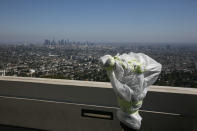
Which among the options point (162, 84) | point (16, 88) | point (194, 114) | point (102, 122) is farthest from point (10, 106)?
point (194, 114)

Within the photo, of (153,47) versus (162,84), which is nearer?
(162,84)

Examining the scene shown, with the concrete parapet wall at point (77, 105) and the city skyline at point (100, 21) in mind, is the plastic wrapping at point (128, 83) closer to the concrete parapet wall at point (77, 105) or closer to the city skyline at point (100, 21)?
the concrete parapet wall at point (77, 105)

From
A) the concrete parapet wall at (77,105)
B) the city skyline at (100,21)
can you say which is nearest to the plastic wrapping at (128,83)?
the concrete parapet wall at (77,105)

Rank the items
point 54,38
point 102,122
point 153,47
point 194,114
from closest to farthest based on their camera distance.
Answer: point 194,114 → point 102,122 → point 153,47 → point 54,38

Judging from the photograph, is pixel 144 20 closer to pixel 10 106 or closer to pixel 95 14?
pixel 95 14

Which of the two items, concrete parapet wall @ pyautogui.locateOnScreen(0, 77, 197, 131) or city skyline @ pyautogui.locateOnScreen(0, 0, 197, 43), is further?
city skyline @ pyautogui.locateOnScreen(0, 0, 197, 43)

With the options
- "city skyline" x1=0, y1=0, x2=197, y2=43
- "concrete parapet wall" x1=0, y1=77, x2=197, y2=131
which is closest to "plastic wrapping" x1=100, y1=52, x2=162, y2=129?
"concrete parapet wall" x1=0, y1=77, x2=197, y2=131

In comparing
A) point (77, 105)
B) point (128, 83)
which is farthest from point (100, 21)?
point (128, 83)

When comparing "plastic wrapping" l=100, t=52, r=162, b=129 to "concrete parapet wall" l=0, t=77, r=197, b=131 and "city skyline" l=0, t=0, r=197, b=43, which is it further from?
"city skyline" l=0, t=0, r=197, b=43

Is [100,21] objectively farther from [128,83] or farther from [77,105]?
[128,83]
